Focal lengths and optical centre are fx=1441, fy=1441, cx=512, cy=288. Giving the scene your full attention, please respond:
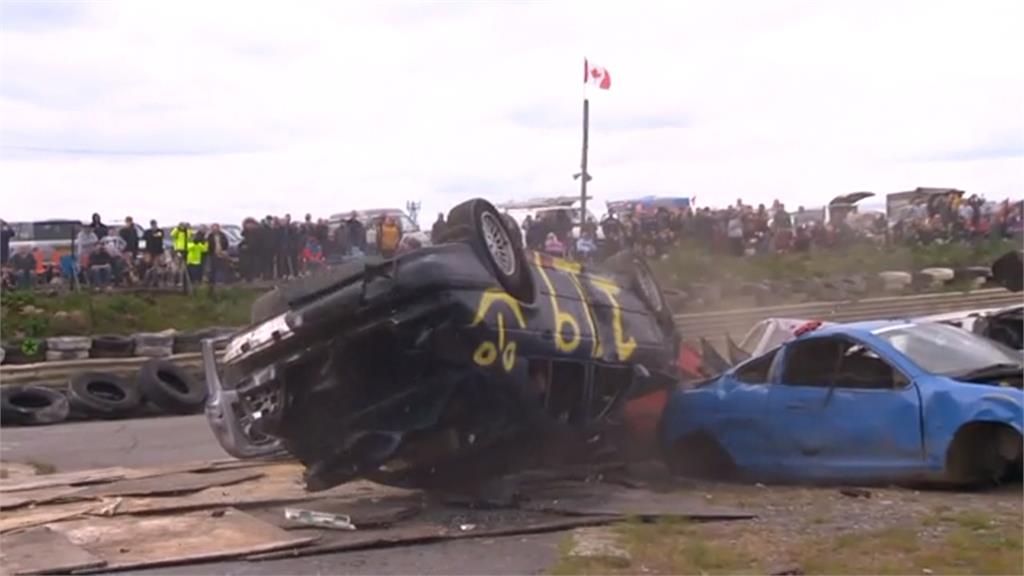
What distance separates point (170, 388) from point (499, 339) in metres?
10.7

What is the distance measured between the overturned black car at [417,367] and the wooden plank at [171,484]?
1.32 meters

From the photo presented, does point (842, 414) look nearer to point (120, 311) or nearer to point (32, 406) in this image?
point (32, 406)

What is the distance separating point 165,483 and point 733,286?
1578 centimetres

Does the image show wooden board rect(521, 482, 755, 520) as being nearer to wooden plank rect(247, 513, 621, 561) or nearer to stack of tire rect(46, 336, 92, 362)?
wooden plank rect(247, 513, 621, 561)

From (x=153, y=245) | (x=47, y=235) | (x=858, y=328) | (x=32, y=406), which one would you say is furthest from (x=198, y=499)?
(x=47, y=235)

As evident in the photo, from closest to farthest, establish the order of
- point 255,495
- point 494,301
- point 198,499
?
point 494,301
point 198,499
point 255,495

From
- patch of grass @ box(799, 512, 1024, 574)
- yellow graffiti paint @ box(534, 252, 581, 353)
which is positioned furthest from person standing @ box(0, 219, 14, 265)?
patch of grass @ box(799, 512, 1024, 574)

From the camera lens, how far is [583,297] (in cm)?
955

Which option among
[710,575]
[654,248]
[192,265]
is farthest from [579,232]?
[710,575]

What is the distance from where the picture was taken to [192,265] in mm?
24547

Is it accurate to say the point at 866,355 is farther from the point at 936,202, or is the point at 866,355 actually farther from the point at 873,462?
the point at 936,202

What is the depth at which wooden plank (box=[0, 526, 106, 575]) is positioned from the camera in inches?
A: 294

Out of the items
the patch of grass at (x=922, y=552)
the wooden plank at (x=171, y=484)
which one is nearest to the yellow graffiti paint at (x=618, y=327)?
the patch of grass at (x=922, y=552)

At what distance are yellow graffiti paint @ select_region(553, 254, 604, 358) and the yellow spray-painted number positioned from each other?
2.89ft
